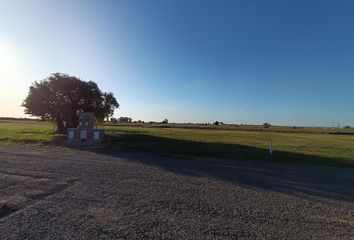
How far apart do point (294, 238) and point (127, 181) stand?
5498 millimetres

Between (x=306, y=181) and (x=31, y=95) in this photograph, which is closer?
(x=306, y=181)

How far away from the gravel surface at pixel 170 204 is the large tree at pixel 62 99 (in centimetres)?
2478

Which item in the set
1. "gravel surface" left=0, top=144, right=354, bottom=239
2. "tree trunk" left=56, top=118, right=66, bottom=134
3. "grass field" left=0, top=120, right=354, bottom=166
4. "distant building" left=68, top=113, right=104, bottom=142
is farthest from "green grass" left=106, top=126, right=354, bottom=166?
"tree trunk" left=56, top=118, right=66, bottom=134

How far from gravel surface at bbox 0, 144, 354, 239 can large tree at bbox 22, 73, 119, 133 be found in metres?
24.8

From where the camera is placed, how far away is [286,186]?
912 centimetres

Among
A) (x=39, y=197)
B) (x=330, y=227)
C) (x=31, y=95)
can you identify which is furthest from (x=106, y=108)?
(x=330, y=227)

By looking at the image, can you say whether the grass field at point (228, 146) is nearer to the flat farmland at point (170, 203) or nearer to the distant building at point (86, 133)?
the distant building at point (86, 133)

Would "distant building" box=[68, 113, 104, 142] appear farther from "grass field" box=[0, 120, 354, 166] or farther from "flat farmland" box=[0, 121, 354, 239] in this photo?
"flat farmland" box=[0, 121, 354, 239]

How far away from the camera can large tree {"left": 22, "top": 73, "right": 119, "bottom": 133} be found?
34344mm

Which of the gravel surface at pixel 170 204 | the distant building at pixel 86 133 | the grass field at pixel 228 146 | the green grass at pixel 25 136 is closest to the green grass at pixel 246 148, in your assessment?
the grass field at pixel 228 146

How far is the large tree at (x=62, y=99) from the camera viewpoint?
34344 mm

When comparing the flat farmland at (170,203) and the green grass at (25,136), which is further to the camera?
the green grass at (25,136)

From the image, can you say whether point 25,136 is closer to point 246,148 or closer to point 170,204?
point 246,148

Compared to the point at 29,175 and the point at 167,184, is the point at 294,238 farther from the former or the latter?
the point at 29,175
